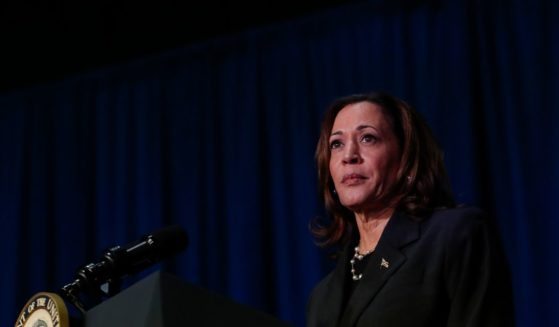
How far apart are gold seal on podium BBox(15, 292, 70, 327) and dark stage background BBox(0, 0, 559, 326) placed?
2.19m

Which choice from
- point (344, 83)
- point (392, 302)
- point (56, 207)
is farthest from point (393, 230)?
point (56, 207)

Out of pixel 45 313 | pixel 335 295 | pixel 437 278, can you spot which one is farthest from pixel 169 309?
pixel 335 295

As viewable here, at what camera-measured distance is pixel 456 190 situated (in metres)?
3.63

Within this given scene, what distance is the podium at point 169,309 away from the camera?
1.33 meters

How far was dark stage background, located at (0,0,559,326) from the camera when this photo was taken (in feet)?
11.8

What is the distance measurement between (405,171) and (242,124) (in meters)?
2.21

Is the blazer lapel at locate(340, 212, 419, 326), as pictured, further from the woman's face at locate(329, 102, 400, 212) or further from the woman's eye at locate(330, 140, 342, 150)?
the woman's eye at locate(330, 140, 342, 150)

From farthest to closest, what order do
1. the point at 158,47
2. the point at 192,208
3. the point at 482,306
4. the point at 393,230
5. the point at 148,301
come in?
the point at 158,47
the point at 192,208
the point at 393,230
the point at 482,306
the point at 148,301

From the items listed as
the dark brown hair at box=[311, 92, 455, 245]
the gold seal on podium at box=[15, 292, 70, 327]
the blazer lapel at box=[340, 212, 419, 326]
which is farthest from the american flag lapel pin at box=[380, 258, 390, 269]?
the gold seal on podium at box=[15, 292, 70, 327]

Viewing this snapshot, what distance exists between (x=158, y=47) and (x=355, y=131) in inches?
104

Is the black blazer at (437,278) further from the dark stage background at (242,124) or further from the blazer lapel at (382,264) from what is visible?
the dark stage background at (242,124)

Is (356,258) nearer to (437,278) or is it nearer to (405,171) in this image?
(405,171)

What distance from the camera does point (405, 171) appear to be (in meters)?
2.19

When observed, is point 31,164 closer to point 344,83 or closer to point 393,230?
point 344,83
